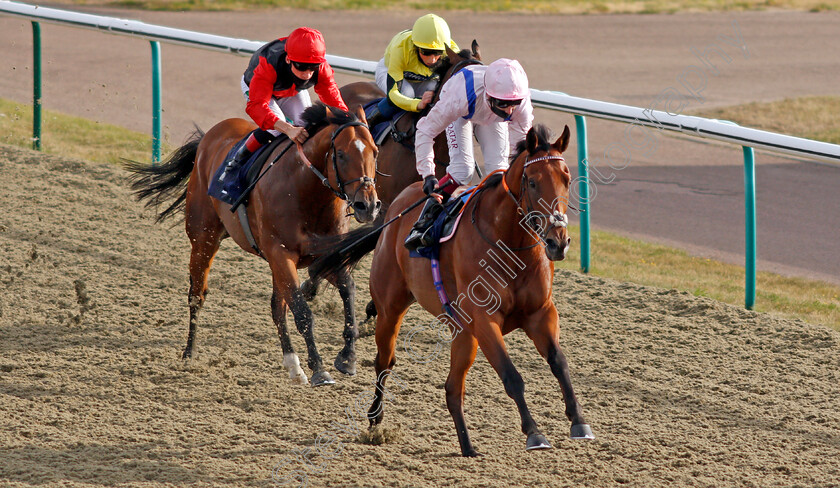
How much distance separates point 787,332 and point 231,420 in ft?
11.0

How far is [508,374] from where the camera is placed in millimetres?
4289

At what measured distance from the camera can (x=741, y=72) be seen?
52.5 feet

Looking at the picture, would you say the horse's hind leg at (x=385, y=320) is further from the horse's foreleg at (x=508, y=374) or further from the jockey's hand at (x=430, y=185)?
the horse's foreleg at (x=508, y=374)

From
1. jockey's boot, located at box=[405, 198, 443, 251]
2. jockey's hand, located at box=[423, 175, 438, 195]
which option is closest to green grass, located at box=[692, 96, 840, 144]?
jockey's hand, located at box=[423, 175, 438, 195]

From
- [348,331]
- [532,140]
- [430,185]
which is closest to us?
[532,140]

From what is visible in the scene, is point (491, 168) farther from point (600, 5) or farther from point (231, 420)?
point (600, 5)

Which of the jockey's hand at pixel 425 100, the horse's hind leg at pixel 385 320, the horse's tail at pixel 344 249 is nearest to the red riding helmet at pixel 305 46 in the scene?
the jockey's hand at pixel 425 100

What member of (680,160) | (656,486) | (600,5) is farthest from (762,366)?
(600,5)

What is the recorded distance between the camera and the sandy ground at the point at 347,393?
4676 mm

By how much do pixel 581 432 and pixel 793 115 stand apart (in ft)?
31.6

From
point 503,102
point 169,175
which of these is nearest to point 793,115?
point 169,175

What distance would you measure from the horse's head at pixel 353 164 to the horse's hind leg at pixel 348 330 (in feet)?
2.14

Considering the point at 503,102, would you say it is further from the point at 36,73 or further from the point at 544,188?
the point at 36,73

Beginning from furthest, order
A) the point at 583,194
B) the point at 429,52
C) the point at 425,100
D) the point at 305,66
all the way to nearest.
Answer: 1. the point at 583,194
2. the point at 429,52
3. the point at 425,100
4. the point at 305,66
